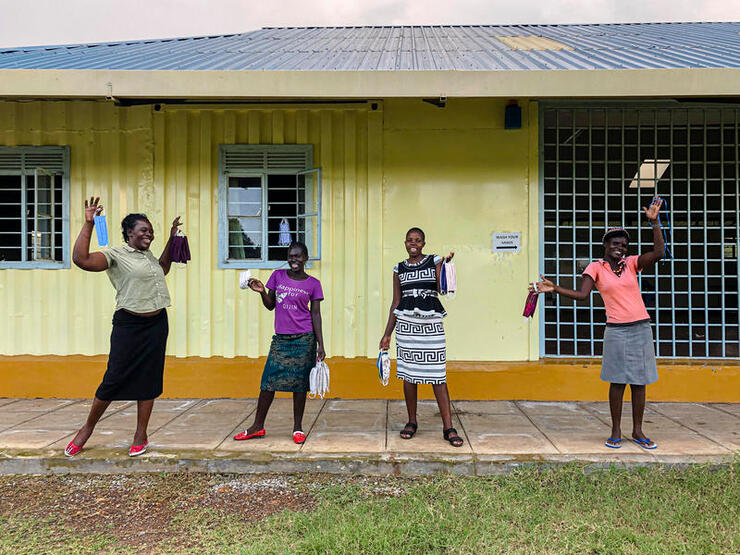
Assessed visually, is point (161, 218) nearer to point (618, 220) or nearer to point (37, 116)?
point (37, 116)

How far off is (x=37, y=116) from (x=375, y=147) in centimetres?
368

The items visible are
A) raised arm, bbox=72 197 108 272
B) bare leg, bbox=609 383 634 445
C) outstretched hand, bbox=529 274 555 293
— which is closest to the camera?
raised arm, bbox=72 197 108 272

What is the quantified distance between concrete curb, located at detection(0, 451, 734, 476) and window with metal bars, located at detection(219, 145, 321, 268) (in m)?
2.26

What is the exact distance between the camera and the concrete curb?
11.7 feet

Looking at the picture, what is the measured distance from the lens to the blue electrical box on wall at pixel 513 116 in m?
5.23

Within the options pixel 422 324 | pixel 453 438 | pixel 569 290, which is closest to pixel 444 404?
pixel 453 438

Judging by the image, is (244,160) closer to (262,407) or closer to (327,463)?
(262,407)

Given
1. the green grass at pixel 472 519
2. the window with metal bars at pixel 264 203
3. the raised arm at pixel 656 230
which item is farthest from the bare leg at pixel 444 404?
the window with metal bars at pixel 264 203

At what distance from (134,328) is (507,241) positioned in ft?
12.0

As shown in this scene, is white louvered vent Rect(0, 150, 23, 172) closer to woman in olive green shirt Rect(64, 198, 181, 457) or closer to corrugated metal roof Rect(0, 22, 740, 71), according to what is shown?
corrugated metal roof Rect(0, 22, 740, 71)

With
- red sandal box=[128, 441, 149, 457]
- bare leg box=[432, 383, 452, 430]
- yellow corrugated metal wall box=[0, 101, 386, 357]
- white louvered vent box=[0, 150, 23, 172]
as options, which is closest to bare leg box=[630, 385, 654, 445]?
bare leg box=[432, 383, 452, 430]

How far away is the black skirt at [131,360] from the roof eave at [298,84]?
208 cm

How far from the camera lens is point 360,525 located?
109 inches

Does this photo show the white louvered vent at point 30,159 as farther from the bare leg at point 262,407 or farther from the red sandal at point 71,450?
the bare leg at point 262,407
